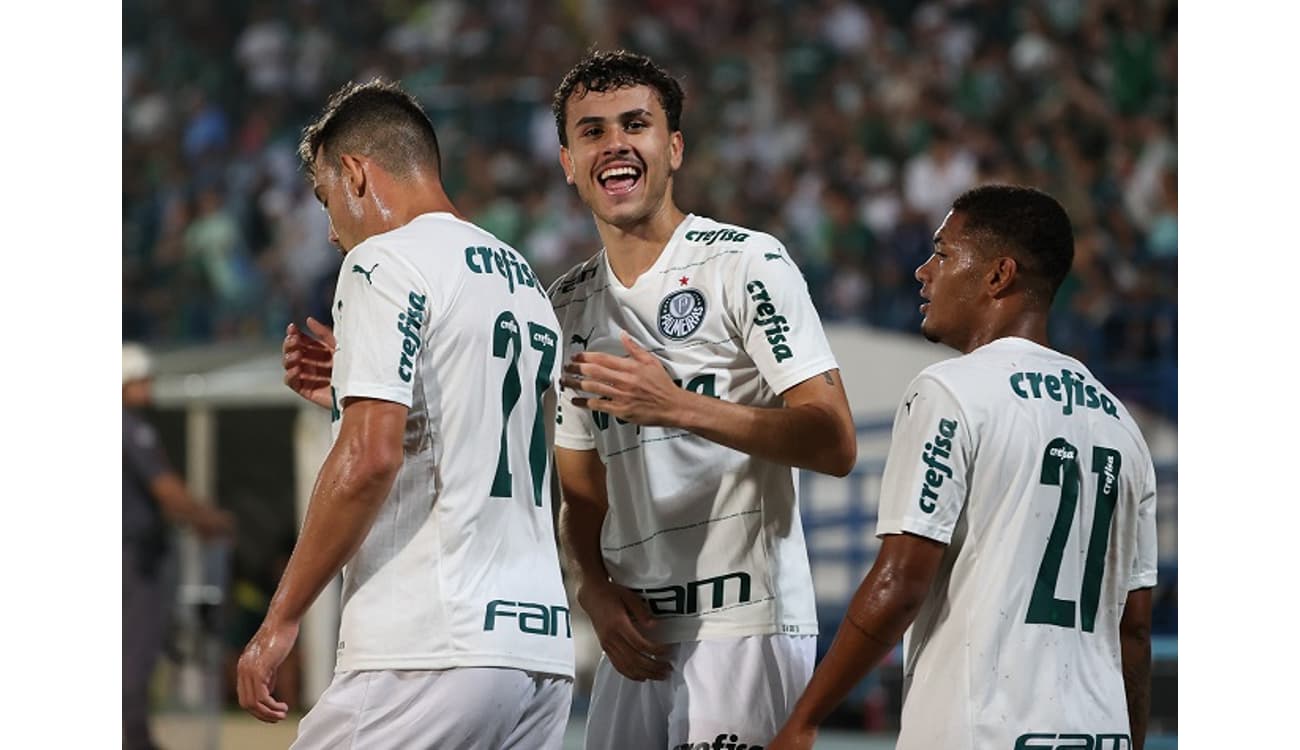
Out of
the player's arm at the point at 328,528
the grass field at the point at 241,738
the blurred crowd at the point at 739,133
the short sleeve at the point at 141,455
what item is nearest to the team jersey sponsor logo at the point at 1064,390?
the player's arm at the point at 328,528

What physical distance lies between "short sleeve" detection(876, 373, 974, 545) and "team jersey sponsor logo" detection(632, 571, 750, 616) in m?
0.70

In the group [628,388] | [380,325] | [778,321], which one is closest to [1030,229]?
[778,321]

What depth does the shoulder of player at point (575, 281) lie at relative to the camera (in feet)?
14.0

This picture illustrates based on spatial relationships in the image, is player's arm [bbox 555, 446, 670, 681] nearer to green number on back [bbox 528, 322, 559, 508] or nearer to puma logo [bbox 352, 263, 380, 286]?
green number on back [bbox 528, 322, 559, 508]

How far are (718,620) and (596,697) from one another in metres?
0.45

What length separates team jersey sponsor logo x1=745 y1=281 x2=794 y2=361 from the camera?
379cm

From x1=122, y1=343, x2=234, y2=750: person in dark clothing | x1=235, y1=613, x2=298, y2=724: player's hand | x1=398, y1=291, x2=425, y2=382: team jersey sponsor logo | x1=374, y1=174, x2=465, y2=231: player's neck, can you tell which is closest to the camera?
x1=235, y1=613, x2=298, y2=724: player's hand

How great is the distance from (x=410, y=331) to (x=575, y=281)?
1.10 metres

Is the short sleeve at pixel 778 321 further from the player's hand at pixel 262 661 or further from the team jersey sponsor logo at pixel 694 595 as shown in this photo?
the player's hand at pixel 262 661

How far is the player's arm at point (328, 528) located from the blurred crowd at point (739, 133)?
Answer: 829 centimetres

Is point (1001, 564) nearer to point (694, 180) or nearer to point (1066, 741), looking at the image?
point (1066, 741)

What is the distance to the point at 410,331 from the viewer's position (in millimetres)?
3258

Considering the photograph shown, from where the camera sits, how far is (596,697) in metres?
4.14

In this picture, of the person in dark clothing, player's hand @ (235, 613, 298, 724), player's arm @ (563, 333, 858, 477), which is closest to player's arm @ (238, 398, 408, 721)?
player's hand @ (235, 613, 298, 724)
